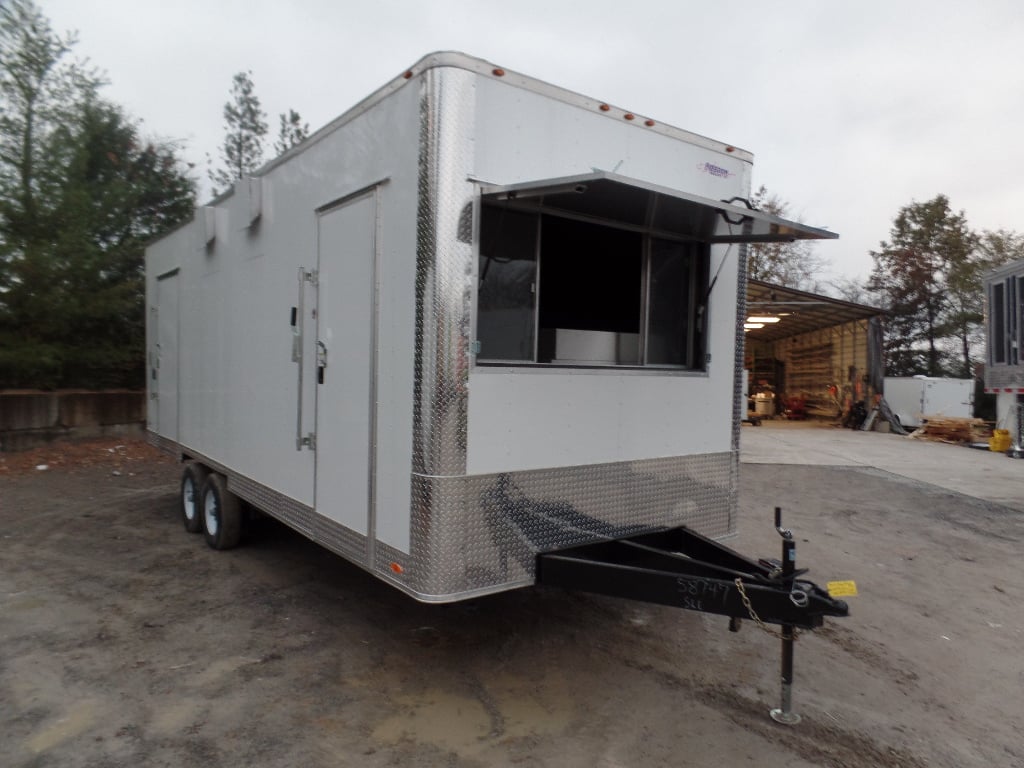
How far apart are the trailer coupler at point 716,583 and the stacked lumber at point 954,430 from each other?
15.5m

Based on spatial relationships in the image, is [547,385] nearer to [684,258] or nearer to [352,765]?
[684,258]

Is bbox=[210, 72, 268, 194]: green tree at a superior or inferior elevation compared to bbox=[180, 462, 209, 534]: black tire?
superior

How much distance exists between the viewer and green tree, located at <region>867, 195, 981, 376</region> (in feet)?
107

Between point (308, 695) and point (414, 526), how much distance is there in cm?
109

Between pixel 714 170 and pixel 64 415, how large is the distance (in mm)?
12037

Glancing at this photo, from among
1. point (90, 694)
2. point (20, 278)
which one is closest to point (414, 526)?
point (90, 694)

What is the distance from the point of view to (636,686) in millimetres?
3568

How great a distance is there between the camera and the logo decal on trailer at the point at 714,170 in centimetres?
418

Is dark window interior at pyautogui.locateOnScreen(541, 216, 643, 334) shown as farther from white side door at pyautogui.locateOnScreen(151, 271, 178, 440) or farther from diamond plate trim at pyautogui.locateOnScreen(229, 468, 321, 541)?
white side door at pyautogui.locateOnScreen(151, 271, 178, 440)

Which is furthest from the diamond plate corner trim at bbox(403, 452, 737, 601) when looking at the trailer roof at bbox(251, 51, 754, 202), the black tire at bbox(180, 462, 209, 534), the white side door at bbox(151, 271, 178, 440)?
the white side door at bbox(151, 271, 178, 440)

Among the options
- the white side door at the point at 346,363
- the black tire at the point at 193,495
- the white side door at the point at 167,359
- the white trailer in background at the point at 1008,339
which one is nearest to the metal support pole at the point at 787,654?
the white side door at the point at 346,363

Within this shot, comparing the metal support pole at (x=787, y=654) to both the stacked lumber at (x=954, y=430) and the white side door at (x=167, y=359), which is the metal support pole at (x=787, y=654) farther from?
the stacked lumber at (x=954, y=430)

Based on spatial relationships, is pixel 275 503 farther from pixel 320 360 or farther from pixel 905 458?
pixel 905 458

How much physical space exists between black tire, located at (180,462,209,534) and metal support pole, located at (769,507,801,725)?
5060 millimetres
